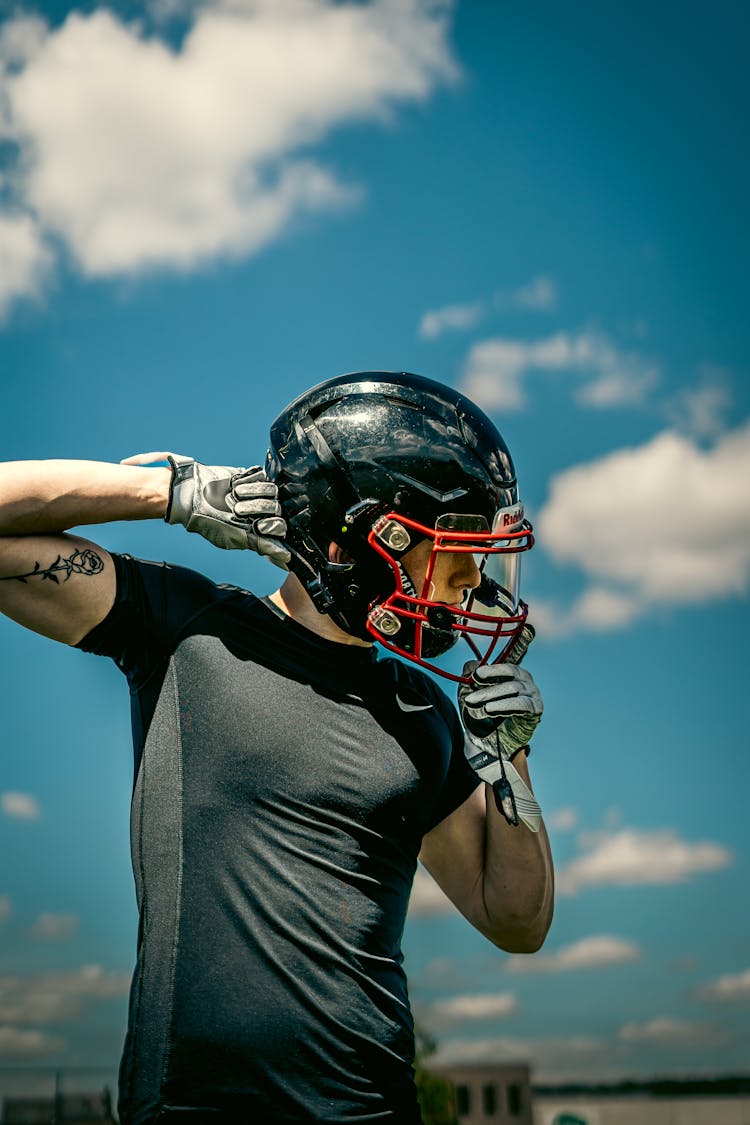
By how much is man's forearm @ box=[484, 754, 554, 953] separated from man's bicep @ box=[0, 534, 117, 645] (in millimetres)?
1520

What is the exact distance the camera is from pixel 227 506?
3672 millimetres

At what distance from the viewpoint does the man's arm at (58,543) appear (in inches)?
133

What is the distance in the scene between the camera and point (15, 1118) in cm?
1306

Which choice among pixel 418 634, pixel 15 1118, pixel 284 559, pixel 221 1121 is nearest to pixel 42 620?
pixel 284 559

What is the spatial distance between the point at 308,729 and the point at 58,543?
3.16 ft

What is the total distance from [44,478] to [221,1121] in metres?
1.89

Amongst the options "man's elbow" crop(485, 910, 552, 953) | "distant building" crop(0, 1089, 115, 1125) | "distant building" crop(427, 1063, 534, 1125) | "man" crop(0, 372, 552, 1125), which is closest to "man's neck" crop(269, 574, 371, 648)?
"man" crop(0, 372, 552, 1125)

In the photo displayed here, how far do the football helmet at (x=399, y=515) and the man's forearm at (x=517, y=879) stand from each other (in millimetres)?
611

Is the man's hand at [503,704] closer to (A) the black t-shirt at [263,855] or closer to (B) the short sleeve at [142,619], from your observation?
(A) the black t-shirt at [263,855]

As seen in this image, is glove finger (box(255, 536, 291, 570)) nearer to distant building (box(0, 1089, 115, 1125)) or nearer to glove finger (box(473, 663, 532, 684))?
glove finger (box(473, 663, 532, 684))

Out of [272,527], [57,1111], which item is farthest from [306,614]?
[57,1111]

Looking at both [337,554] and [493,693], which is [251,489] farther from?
[493,693]

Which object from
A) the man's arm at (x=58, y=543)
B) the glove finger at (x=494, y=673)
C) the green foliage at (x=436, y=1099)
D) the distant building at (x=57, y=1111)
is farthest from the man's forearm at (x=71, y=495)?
the green foliage at (x=436, y=1099)

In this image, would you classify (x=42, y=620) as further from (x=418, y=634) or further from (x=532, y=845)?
(x=532, y=845)
